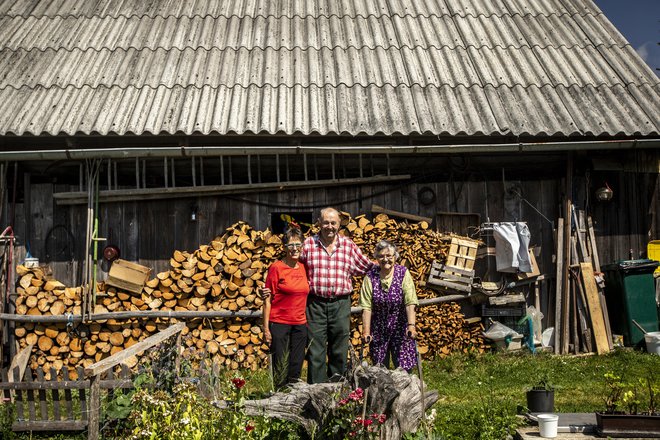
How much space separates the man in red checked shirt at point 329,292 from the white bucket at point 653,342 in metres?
4.14

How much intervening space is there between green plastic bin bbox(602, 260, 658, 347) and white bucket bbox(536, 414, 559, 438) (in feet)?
13.2

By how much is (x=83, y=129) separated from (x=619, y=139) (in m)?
6.30

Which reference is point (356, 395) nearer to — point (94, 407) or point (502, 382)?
point (94, 407)

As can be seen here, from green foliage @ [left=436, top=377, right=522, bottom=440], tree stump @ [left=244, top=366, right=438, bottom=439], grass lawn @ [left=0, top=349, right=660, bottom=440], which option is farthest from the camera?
grass lawn @ [left=0, top=349, right=660, bottom=440]

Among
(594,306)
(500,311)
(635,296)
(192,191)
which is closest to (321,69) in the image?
(192,191)

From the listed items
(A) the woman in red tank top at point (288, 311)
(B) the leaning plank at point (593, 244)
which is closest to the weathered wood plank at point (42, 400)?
(A) the woman in red tank top at point (288, 311)

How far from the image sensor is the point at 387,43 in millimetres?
10062

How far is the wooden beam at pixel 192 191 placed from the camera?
26.9 ft

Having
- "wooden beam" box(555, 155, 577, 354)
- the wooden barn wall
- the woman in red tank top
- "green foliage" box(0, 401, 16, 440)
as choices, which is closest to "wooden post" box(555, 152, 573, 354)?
"wooden beam" box(555, 155, 577, 354)

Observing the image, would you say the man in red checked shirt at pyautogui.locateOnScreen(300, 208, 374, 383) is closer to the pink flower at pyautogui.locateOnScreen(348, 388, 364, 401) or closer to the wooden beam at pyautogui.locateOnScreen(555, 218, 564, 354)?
the pink flower at pyautogui.locateOnScreen(348, 388, 364, 401)

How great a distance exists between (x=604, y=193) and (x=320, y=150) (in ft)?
11.6

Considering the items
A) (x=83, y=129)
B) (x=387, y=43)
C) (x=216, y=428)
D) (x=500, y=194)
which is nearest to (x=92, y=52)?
(x=83, y=129)

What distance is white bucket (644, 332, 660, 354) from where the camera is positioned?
315 inches

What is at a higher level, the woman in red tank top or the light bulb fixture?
the light bulb fixture
